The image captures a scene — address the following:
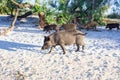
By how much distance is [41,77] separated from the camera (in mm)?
13156

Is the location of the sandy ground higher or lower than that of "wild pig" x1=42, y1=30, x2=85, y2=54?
lower

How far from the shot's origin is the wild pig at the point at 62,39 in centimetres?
1591

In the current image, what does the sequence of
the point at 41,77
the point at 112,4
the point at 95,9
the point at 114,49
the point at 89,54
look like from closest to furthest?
the point at 41,77, the point at 89,54, the point at 114,49, the point at 95,9, the point at 112,4

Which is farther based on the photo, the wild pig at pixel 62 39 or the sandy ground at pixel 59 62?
the wild pig at pixel 62 39

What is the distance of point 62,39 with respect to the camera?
1602 cm

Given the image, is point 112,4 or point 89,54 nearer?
point 89,54

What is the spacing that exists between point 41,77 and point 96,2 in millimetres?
19417

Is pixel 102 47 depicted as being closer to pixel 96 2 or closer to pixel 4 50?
pixel 4 50

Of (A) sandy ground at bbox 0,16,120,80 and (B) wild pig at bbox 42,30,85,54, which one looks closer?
(A) sandy ground at bbox 0,16,120,80

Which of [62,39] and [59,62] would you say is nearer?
[59,62]

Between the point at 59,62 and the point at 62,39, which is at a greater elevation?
the point at 62,39

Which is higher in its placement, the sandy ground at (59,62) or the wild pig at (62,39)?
the wild pig at (62,39)

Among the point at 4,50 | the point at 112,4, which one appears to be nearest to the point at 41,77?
the point at 4,50

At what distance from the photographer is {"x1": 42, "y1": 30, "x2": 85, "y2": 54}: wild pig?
15906 mm
